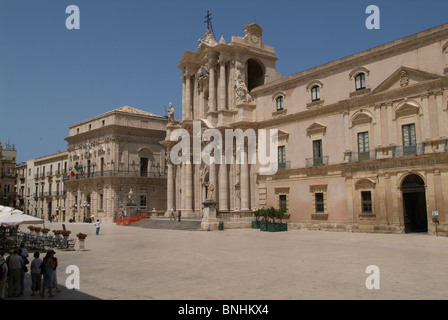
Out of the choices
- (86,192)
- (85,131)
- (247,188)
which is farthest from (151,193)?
(247,188)

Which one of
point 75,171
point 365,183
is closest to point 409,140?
point 365,183

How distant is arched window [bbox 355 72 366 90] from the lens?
2741cm

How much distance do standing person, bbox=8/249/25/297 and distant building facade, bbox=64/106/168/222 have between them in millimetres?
37392

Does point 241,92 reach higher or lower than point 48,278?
higher

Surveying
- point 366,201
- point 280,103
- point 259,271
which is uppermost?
point 280,103

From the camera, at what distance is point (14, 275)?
31.6ft

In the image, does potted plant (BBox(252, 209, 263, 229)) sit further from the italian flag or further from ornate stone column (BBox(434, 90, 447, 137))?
the italian flag

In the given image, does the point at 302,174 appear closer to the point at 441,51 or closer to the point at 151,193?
the point at 441,51

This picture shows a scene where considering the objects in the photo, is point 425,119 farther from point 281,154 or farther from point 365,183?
point 281,154

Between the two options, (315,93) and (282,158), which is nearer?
(315,93)

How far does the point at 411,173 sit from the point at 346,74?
8233 millimetres

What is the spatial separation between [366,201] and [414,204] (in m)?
3.12

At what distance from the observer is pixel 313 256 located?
49.7ft
